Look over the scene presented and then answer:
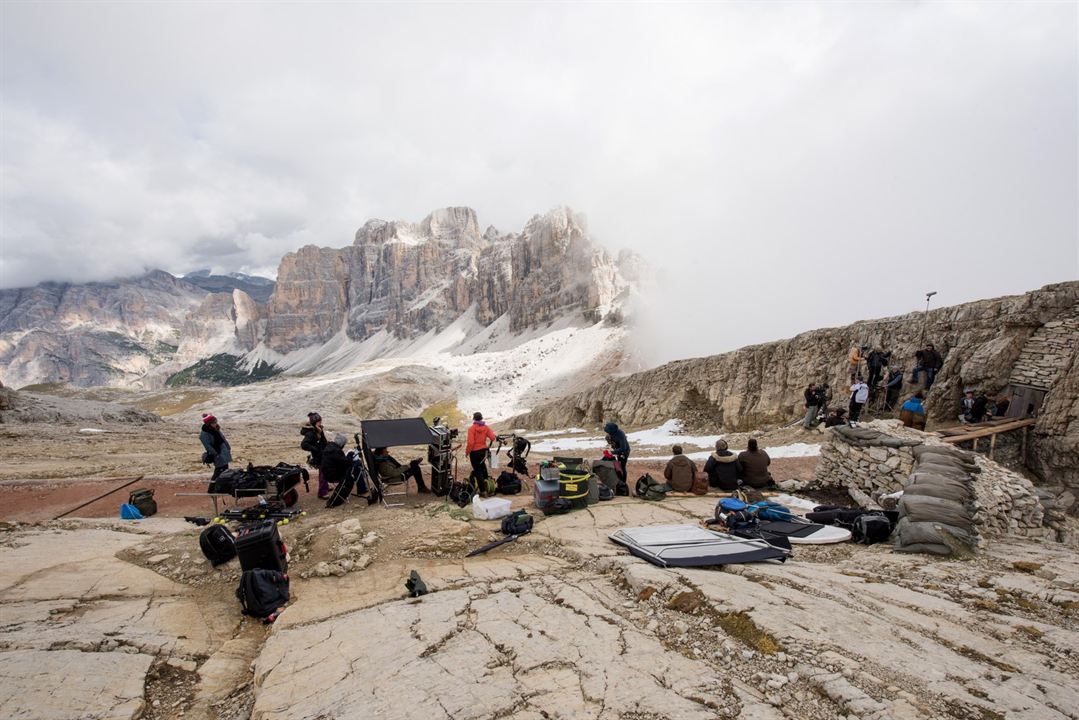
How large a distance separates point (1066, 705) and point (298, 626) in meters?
6.25

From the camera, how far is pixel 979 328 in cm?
1453

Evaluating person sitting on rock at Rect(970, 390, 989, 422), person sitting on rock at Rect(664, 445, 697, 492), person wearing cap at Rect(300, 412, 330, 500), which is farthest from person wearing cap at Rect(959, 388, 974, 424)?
person wearing cap at Rect(300, 412, 330, 500)

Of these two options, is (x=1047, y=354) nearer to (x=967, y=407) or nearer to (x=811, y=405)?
(x=967, y=407)

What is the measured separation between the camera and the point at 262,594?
533 cm

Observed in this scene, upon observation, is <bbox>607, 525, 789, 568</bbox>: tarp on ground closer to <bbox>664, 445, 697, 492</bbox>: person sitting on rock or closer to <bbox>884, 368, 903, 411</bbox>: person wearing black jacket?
<bbox>664, 445, 697, 492</bbox>: person sitting on rock

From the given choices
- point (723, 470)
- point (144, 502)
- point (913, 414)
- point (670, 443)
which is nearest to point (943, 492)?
point (723, 470)

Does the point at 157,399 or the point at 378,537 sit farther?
the point at 157,399

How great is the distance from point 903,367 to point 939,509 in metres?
12.1

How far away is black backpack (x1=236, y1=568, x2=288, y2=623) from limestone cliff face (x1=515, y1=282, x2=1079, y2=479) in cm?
1701

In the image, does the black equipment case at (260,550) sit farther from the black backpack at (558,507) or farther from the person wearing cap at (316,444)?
the black backpack at (558,507)

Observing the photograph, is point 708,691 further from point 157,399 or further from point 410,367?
point 157,399

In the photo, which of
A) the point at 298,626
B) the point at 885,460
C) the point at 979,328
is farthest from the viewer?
the point at 979,328

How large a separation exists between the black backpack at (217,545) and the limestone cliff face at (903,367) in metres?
17.9

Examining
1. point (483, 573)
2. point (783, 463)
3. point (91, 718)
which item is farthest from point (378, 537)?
point (783, 463)
